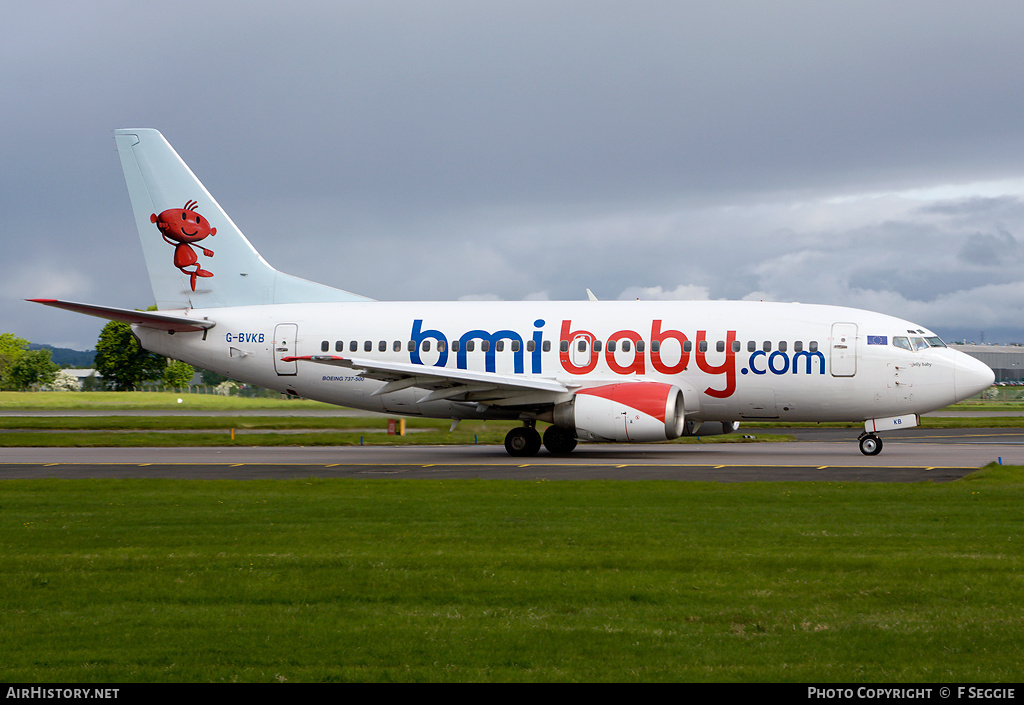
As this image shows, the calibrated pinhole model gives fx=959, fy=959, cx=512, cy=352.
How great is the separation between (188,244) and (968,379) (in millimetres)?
23915

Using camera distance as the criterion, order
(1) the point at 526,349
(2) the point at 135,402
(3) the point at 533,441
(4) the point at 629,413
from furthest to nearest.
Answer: (2) the point at 135,402 → (1) the point at 526,349 → (3) the point at 533,441 → (4) the point at 629,413

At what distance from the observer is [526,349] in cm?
2831

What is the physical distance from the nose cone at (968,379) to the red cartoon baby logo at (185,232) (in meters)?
23.0

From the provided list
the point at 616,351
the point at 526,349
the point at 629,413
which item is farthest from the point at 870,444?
the point at 526,349

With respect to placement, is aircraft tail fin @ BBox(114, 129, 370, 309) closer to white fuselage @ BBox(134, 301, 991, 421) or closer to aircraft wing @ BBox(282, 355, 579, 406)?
white fuselage @ BBox(134, 301, 991, 421)

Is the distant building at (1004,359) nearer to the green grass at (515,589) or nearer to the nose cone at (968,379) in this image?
the nose cone at (968,379)

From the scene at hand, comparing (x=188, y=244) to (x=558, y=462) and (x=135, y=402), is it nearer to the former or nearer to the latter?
(x=558, y=462)

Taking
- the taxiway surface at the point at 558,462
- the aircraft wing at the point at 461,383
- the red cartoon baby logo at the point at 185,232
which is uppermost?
the red cartoon baby logo at the point at 185,232

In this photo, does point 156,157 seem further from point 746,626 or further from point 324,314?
point 746,626

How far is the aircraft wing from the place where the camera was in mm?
25797

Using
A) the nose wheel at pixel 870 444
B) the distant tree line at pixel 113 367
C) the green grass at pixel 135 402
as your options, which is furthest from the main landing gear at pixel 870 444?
the distant tree line at pixel 113 367

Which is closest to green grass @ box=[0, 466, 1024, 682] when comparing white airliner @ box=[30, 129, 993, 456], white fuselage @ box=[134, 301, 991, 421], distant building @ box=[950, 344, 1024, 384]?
white airliner @ box=[30, 129, 993, 456]

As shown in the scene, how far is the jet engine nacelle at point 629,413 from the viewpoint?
998 inches

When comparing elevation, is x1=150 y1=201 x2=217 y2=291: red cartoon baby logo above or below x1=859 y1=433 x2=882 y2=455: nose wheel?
above
